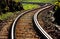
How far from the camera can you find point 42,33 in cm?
1476

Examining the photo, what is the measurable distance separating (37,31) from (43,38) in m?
2.04

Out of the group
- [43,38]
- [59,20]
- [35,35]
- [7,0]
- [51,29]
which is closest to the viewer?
[43,38]

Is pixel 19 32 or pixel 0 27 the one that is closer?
pixel 19 32

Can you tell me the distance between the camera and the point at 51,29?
16734mm

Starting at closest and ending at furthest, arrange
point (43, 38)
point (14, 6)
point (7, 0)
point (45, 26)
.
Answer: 1. point (43, 38)
2. point (45, 26)
3. point (7, 0)
4. point (14, 6)

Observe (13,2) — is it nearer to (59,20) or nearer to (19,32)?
(59,20)

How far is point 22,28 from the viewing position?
1752 centimetres

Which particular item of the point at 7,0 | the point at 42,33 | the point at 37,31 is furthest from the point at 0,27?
the point at 7,0

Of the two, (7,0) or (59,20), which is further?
(7,0)

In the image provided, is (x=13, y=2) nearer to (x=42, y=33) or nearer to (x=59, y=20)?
(x=59, y=20)

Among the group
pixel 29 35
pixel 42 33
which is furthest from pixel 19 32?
pixel 42 33

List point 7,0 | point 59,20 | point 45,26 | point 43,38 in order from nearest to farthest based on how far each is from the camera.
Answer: point 43,38, point 45,26, point 59,20, point 7,0

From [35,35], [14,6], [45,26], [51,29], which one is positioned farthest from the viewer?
[14,6]

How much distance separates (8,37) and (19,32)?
1.73 m
